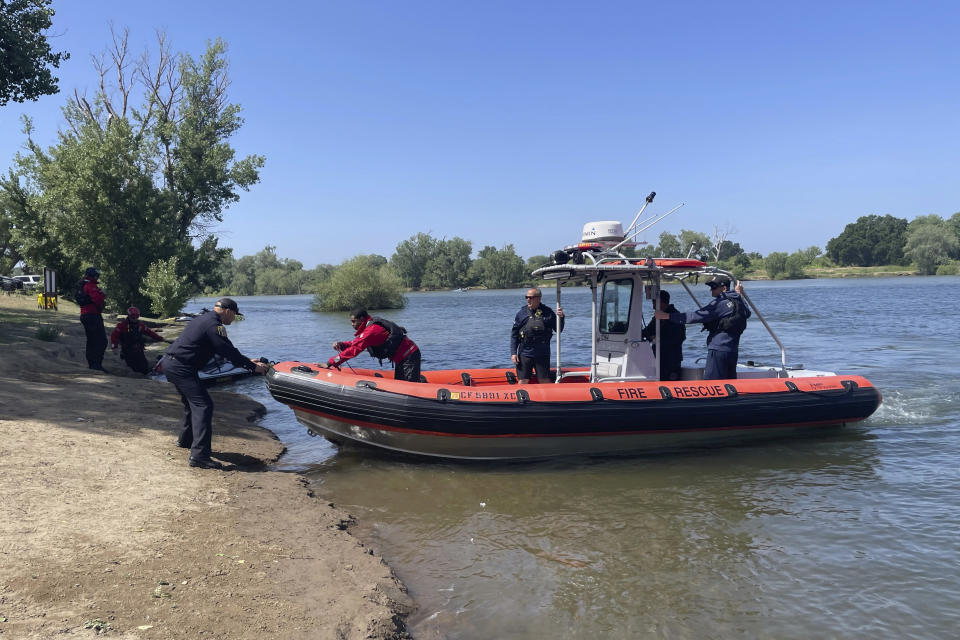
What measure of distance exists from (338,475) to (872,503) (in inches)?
203

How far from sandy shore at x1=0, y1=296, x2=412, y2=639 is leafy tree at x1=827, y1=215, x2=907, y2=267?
347ft

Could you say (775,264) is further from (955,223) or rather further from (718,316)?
(718,316)

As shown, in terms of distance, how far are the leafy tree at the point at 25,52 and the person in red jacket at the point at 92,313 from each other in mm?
5773

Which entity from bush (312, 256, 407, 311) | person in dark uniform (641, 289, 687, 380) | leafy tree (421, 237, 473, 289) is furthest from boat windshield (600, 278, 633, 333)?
leafy tree (421, 237, 473, 289)

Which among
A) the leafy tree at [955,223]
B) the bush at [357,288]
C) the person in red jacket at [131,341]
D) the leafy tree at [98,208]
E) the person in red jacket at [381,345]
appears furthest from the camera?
the leafy tree at [955,223]

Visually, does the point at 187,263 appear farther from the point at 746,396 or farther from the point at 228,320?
the point at 746,396

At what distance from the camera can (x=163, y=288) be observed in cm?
2430

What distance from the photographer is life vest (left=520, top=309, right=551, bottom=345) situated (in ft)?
23.2

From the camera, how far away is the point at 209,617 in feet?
9.80

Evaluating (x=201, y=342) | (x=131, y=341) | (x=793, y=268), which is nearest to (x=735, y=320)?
(x=201, y=342)

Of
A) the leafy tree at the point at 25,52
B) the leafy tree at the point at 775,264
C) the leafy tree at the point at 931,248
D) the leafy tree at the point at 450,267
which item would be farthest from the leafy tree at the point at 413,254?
the leafy tree at the point at 25,52

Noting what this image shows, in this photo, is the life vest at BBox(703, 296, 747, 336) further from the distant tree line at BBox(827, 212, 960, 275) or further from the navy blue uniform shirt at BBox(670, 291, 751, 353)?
the distant tree line at BBox(827, 212, 960, 275)

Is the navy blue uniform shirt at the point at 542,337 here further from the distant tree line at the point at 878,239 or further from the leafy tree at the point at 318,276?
the distant tree line at the point at 878,239

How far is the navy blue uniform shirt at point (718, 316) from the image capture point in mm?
6898
